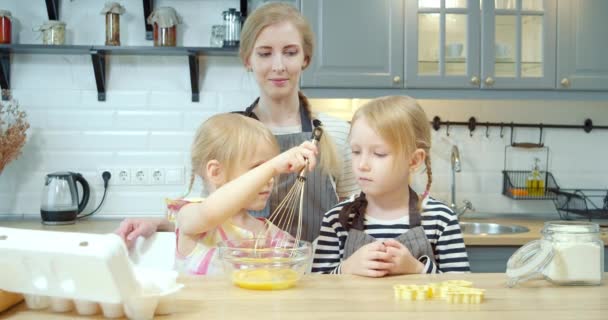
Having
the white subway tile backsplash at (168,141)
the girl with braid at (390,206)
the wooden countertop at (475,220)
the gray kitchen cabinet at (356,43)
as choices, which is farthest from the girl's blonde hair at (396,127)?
the white subway tile backsplash at (168,141)

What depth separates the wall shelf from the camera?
10.5 feet

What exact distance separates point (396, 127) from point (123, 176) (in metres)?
2.01

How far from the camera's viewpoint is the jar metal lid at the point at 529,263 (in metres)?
1.30

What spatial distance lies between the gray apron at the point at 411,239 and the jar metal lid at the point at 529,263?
1.04ft

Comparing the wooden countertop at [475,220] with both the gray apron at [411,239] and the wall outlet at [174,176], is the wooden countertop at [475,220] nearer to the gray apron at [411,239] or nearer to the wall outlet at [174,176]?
the wall outlet at [174,176]

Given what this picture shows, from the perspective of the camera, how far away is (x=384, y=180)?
163cm

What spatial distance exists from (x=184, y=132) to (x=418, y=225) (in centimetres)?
190

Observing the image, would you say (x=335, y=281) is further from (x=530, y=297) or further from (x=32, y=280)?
(x=32, y=280)

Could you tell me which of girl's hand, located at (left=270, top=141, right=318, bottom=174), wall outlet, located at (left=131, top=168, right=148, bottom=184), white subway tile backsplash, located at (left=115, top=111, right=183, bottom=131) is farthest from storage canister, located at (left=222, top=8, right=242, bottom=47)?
girl's hand, located at (left=270, top=141, right=318, bottom=174)

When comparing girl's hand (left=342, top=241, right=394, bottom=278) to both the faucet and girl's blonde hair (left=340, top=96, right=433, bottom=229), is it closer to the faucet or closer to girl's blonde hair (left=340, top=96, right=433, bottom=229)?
girl's blonde hair (left=340, top=96, right=433, bottom=229)

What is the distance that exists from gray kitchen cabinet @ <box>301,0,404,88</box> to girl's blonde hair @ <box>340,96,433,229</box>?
1.43 metres

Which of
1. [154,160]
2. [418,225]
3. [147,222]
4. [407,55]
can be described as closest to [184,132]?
[154,160]

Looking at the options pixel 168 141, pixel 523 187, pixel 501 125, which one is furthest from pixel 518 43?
pixel 168 141

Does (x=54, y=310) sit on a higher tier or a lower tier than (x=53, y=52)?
→ lower
